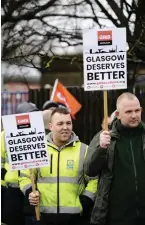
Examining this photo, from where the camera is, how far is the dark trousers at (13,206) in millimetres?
5273

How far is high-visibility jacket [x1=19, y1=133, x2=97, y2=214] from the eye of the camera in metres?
4.30

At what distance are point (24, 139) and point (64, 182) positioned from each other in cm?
51

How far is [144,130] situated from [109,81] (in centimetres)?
51

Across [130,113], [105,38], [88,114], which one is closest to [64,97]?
[88,114]

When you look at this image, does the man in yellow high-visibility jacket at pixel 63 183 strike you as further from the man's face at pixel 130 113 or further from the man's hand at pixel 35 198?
the man's face at pixel 130 113

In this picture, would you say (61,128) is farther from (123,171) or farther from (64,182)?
(123,171)

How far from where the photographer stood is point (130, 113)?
13.8 ft

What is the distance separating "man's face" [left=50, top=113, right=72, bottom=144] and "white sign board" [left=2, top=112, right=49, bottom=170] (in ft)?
0.37

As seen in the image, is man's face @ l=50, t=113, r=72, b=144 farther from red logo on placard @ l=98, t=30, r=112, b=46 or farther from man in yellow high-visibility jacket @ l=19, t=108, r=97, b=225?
red logo on placard @ l=98, t=30, r=112, b=46

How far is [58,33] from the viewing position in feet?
30.9

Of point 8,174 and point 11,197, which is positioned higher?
point 8,174

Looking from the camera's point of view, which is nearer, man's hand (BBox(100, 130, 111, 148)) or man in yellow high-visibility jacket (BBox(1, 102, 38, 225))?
man's hand (BBox(100, 130, 111, 148))

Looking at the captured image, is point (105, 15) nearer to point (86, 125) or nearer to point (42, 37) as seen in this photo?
point (42, 37)

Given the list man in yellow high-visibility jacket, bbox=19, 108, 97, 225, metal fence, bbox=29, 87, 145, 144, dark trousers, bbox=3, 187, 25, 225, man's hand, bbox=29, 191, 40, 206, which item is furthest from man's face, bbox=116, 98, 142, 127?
metal fence, bbox=29, 87, 145, 144
